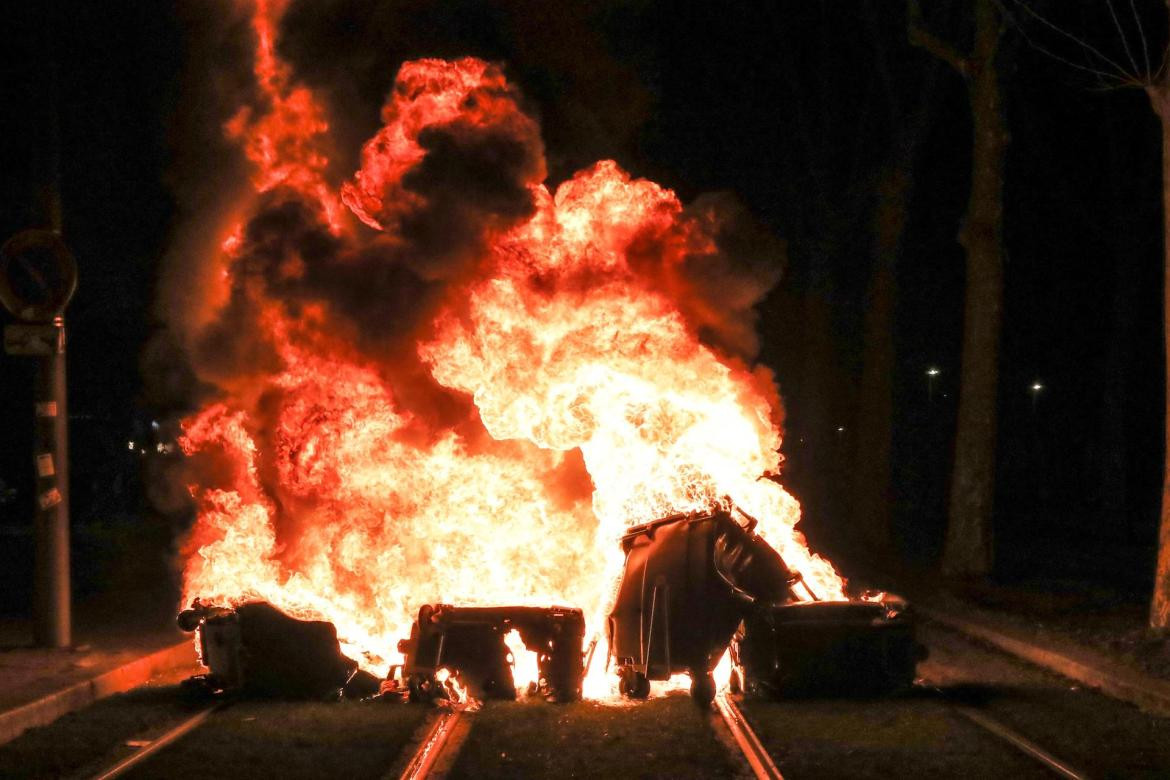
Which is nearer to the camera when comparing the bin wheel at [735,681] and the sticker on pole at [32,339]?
the bin wheel at [735,681]

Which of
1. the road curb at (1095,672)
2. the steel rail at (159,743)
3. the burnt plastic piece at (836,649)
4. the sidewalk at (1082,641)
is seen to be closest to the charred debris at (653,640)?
the burnt plastic piece at (836,649)

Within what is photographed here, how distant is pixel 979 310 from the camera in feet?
65.7

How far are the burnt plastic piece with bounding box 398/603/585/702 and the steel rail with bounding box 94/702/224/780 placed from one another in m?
1.65

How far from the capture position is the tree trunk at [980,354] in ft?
64.0

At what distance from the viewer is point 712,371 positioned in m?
13.0

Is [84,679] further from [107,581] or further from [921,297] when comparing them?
[921,297]

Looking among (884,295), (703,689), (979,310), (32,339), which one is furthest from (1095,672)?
(884,295)

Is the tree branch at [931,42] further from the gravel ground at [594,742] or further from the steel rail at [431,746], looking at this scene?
the steel rail at [431,746]

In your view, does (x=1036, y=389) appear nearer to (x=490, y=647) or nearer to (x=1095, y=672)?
(x=1095, y=672)

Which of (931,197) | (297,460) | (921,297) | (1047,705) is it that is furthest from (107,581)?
(921,297)

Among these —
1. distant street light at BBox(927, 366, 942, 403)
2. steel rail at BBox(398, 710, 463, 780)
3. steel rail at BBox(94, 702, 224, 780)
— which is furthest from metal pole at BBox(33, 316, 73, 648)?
distant street light at BBox(927, 366, 942, 403)

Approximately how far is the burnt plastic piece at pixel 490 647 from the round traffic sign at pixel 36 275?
525 cm

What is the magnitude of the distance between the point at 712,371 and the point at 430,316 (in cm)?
339

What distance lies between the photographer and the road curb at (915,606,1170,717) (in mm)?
10219
